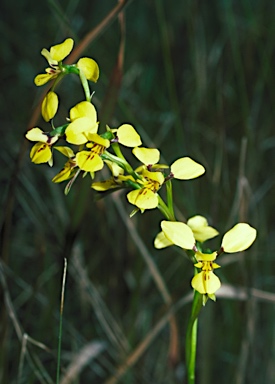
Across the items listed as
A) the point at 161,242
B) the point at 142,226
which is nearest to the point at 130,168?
the point at 161,242

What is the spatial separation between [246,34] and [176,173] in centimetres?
138

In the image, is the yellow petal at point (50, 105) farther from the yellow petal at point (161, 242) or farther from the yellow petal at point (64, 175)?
the yellow petal at point (161, 242)

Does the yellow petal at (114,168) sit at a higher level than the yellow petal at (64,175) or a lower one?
higher

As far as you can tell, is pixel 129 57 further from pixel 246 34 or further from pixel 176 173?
pixel 176 173

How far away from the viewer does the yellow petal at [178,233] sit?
0.55m

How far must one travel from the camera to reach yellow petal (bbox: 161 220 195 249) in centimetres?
55

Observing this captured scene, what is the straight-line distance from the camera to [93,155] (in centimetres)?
54

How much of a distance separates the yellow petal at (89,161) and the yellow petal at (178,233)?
0.22ft

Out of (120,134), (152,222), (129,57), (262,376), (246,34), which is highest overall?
(246,34)

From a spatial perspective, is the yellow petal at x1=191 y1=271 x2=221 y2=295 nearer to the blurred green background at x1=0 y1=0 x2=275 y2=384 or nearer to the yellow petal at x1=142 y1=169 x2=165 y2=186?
the yellow petal at x1=142 y1=169 x2=165 y2=186

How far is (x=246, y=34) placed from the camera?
6.15ft

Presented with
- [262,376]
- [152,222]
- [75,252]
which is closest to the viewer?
[262,376]

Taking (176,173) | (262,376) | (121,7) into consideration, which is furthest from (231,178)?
(176,173)

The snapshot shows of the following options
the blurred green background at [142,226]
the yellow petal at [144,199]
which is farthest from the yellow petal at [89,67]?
the blurred green background at [142,226]
